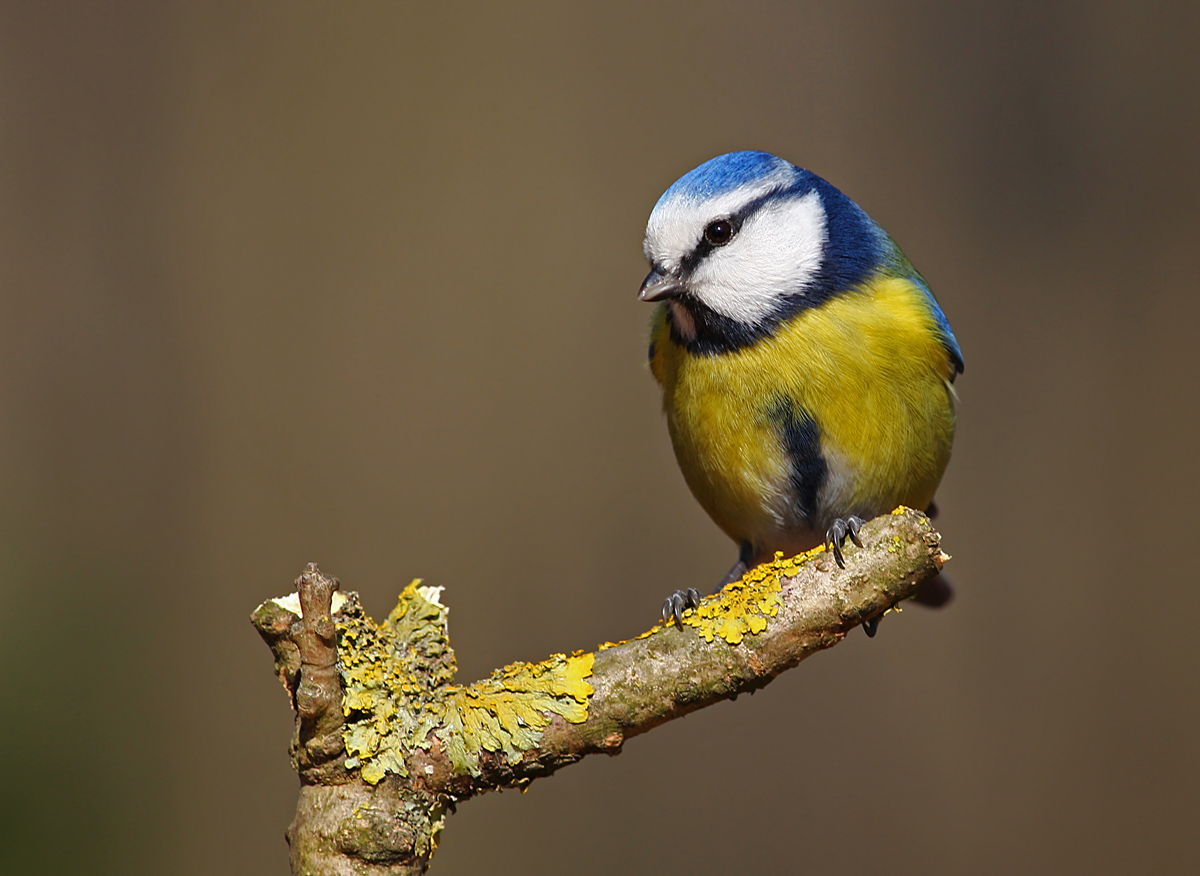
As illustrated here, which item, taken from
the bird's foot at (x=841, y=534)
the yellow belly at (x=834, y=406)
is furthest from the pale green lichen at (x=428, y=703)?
the yellow belly at (x=834, y=406)

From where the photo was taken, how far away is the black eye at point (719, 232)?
1077mm

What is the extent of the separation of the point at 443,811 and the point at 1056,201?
5.45ft

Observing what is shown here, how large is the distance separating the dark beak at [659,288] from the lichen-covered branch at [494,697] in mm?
422

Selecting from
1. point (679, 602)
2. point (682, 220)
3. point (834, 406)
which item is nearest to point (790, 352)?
point (834, 406)

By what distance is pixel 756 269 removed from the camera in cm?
109

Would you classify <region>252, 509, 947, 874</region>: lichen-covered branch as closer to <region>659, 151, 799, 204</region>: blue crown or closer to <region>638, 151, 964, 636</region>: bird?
<region>638, 151, 964, 636</region>: bird

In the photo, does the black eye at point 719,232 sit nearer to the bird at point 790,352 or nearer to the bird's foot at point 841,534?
the bird at point 790,352

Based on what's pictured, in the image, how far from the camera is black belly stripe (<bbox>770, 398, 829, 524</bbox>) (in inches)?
41.5

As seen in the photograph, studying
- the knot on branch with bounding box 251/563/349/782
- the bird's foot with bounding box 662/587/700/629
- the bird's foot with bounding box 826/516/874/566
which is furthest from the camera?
the bird's foot with bounding box 662/587/700/629

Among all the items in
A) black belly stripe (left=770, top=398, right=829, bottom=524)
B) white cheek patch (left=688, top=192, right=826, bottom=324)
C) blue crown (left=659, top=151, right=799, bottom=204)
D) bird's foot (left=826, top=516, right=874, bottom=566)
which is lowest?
bird's foot (left=826, top=516, right=874, bottom=566)

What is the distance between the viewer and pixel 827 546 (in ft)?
2.71

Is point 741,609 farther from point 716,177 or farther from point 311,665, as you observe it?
point 716,177

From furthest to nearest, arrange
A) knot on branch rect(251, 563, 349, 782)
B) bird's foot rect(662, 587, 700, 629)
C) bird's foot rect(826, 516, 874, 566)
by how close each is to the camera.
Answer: bird's foot rect(662, 587, 700, 629)
bird's foot rect(826, 516, 874, 566)
knot on branch rect(251, 563, 349, 782)

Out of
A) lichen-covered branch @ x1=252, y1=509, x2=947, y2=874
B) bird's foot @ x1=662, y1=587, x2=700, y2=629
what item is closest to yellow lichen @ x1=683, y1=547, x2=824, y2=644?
lichen-covered branch @ x1=252, y1=509, x2=947, y2=874
